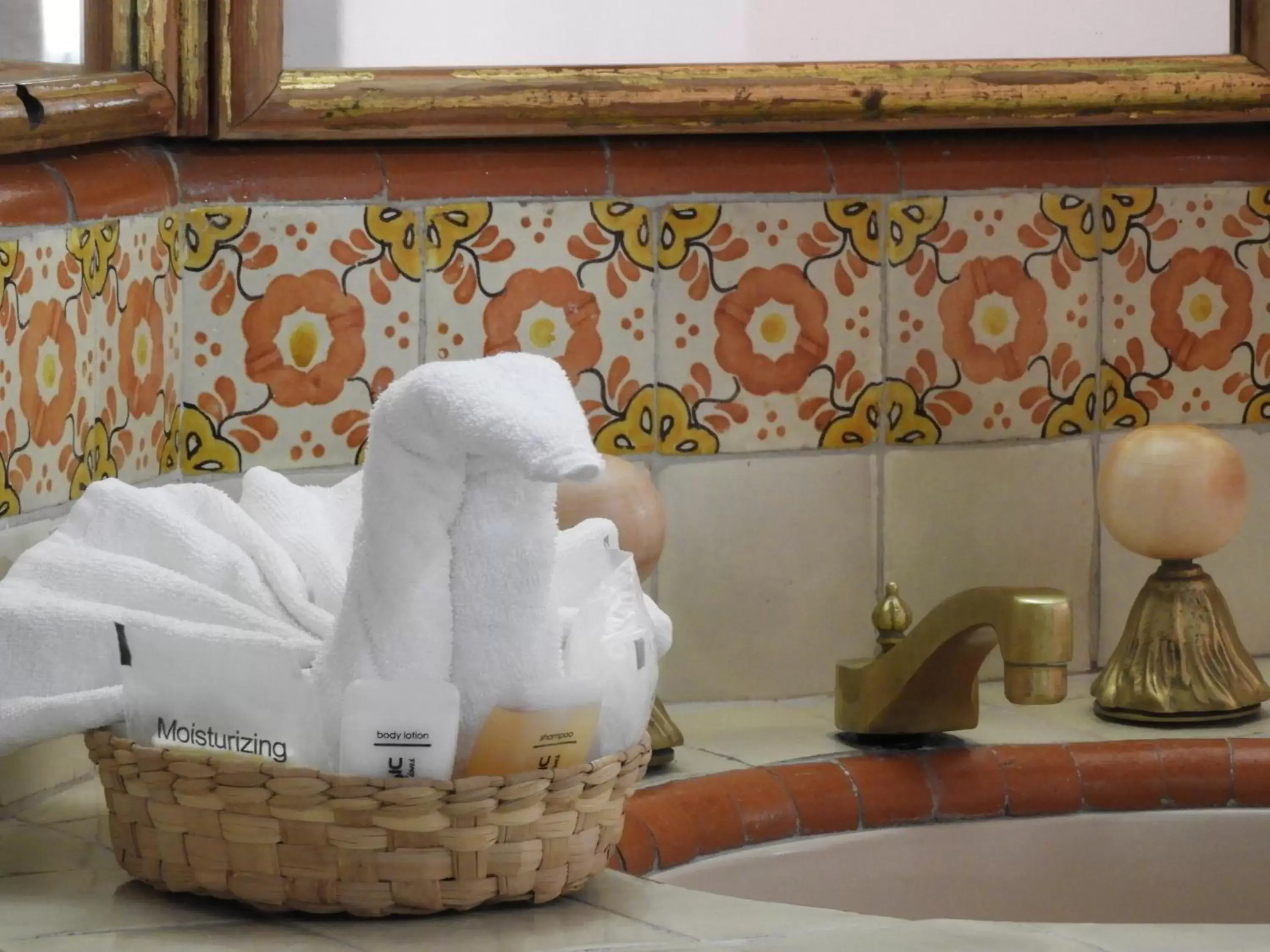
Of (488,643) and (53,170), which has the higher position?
(53,170)

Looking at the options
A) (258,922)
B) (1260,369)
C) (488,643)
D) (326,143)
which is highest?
(326,143)

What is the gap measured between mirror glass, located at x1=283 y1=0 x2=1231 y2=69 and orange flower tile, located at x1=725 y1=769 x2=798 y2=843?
0.40m

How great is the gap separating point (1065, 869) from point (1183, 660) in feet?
0.46

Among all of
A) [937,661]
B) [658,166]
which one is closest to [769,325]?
[658,166]

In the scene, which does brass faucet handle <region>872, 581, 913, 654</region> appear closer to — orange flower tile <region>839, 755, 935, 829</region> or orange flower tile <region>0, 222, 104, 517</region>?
orange flower tile <region>839, 755, 935, 829</region>

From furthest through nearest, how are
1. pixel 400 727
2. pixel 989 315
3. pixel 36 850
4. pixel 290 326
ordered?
pixel 989 315 → pixel 290 326 → pixel 36 850 → pixel 400 727

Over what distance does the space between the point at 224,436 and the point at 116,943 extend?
39 centimetres

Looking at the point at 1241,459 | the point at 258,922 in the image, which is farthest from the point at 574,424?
the point at 1241,459

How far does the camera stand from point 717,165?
1126mm

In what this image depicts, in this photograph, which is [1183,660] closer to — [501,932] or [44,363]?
[501,932]

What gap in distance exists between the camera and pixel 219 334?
1064 mm

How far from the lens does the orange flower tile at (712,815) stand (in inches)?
40.2

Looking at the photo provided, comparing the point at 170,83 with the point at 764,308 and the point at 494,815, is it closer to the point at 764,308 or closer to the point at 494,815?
the point at 764,308

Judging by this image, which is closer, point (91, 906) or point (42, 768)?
point (91, 906)
